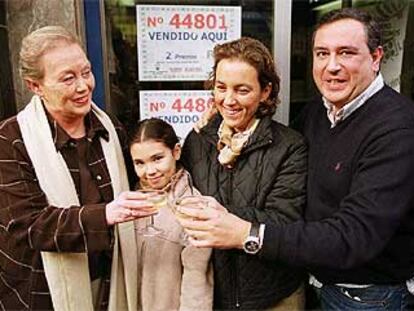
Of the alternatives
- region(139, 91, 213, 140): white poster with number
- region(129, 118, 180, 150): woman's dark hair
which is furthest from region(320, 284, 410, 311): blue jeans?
region(139, 91, 213, 140): white poster with number

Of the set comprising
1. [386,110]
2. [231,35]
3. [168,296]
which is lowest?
[168,296]

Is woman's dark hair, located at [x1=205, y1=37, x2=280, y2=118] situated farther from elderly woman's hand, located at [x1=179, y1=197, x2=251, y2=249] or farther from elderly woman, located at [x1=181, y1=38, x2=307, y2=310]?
elderly woman's hand, located at [x1=179, y1=197, x2=251, y2=249]

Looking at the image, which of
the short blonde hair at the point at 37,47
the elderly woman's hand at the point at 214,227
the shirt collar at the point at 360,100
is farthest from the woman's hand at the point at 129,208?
the shirt collar at the point at 360,100

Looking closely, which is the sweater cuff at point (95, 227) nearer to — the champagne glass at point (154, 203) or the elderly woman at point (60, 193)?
the elderly woman at point (60, 193)

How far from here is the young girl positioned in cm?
194

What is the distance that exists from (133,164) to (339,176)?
0.89 meters

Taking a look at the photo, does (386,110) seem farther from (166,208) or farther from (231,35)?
(231,35)

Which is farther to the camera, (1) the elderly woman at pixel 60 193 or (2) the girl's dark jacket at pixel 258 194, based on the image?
(2) the girl's dark jacket at pixel 258 194

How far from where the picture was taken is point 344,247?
1.62m

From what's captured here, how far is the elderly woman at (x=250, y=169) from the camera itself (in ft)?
6.18

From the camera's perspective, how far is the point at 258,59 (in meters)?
1.92

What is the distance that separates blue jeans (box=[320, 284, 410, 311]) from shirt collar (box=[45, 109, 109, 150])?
3.80 feet

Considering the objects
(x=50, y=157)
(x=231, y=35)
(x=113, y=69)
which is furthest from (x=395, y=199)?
(x=113, y=69)

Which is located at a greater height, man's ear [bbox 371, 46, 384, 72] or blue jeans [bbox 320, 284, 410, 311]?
man's ear [bbox 371, 46, 384, 72]
